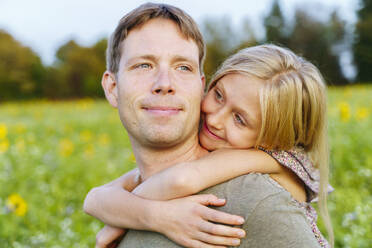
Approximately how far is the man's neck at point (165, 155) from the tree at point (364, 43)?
28.6 metres

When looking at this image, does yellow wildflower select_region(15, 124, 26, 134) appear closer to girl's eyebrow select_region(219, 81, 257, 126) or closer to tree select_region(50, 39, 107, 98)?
girl's eyebrow select_region(219, 81, 257, 126)

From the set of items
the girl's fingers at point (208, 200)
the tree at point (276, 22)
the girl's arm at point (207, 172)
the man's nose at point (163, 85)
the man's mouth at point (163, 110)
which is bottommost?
the tree at point (276, 22)

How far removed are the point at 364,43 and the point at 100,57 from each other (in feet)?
72.6

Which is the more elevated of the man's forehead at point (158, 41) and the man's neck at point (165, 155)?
the man's forehead at point (158, 41)

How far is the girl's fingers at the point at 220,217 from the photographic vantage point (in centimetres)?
144

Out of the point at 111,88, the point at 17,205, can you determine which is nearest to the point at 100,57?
the point at 17,205

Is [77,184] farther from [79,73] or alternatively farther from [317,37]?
[317,37]

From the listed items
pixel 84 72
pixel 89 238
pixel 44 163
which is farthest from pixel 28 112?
pixel 84 72

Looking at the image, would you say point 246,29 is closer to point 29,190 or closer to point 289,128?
point 29,190

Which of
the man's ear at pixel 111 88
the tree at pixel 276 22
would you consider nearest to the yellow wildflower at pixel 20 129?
the man's ear at pixel 111 88

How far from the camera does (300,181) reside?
1914 millimetres

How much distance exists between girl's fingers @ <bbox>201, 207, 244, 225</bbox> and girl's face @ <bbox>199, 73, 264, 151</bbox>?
0.49 metres

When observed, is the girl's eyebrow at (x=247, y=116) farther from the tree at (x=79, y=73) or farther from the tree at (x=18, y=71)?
the tree at (x=18, y=71)

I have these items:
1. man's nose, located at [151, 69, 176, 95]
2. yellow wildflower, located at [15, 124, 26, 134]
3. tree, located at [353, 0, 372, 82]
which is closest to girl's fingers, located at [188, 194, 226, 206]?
man's nose, located at [151, 69, 176, 95]
